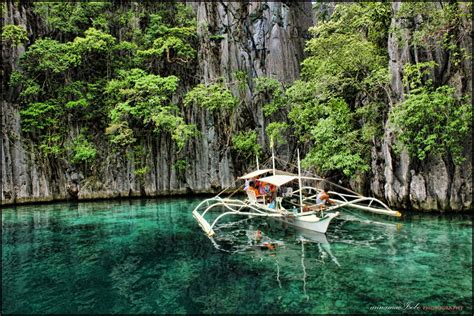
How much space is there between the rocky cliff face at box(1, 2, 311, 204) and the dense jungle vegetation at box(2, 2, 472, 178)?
81 cm

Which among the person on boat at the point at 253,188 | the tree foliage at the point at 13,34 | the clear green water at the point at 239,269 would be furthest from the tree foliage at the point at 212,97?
the tree foliage at the point at 13,34

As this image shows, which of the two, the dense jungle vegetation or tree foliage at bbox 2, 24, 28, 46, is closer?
the dense jungle vegetation

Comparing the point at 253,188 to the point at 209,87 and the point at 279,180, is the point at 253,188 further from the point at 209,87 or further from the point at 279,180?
the point at 209,87

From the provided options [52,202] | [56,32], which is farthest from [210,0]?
[52,202]

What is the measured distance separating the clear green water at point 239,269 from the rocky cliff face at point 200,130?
9292mm

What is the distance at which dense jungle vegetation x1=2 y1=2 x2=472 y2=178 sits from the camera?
46.1ft

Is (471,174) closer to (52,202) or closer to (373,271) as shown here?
(373,271)

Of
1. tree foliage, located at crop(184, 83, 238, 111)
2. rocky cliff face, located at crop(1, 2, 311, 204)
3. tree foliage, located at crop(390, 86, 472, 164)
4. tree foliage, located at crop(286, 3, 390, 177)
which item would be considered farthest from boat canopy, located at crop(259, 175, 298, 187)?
rocky cliff face, located at crop(1, 2, 311, 204)

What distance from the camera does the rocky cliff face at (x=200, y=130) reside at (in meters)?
22.7

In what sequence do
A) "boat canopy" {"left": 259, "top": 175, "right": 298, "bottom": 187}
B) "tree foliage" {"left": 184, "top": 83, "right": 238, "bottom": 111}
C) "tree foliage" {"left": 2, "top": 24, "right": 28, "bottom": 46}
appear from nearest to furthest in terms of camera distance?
1. "boat canopy" {"left": 259, "top": 175, "right": 298, "bottom": 187}
2. "tree foliage" {"left": 2, "top": 24, "right": 28, "bottom": 46}
3. "tree foliage" {"left": 184, "top": 83, "right": 238, "bottom": 111}

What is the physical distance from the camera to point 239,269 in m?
8.78

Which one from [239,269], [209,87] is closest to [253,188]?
[239,269]

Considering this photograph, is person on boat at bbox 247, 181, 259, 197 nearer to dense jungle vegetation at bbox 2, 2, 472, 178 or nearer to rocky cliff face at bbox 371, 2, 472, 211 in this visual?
dense jungle vegetation at bbox 2, 2, 472, 178

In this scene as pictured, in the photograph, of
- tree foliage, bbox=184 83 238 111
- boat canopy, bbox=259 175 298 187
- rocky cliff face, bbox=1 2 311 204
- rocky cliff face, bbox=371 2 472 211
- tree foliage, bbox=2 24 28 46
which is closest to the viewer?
boat canopy, bbox=259 175 298 187
